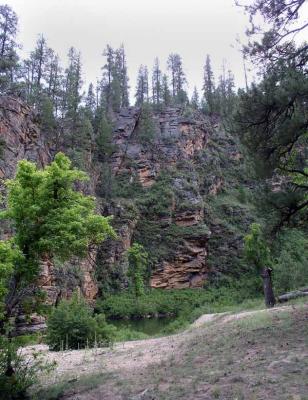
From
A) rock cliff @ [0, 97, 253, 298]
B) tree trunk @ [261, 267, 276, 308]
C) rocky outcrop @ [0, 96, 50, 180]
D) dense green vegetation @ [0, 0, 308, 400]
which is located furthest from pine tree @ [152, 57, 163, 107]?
tree trunk @ [261, 267, 276, 308]

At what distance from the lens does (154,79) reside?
7775 cm

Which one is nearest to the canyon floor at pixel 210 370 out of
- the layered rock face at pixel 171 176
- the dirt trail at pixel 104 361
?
the dirt trail at pixel 104 361

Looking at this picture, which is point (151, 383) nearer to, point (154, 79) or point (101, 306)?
point (101, 306)

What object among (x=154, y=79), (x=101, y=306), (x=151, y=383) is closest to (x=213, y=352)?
(x=151, y=383)

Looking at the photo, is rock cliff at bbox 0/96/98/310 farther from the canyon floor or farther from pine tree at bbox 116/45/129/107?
pine tree at bbox 116/45/129/107

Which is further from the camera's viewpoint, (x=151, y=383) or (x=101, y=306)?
(x=101, y=306)

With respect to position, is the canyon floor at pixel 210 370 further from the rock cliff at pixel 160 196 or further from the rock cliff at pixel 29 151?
the rock cliff at pixel 160 196

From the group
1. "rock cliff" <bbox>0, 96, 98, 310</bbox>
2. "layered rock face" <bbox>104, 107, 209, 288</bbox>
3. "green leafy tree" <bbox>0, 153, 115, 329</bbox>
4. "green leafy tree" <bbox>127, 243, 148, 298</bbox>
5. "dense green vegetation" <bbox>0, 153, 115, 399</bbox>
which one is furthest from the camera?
"layered rock face" <bbox>104, 107, 209, 288</bbox>

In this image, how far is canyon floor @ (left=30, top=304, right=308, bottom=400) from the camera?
650 cm

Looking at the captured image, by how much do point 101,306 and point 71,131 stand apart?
21.4 metres

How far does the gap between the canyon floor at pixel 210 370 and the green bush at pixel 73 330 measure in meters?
4.12

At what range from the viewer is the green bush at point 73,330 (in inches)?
634

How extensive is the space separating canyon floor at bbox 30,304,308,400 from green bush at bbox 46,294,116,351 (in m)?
4.12

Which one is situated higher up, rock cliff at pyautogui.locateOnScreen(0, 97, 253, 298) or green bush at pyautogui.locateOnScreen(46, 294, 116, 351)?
rock cliff at pyautogui.locateOnScreen(0, 97, 253, 298)
